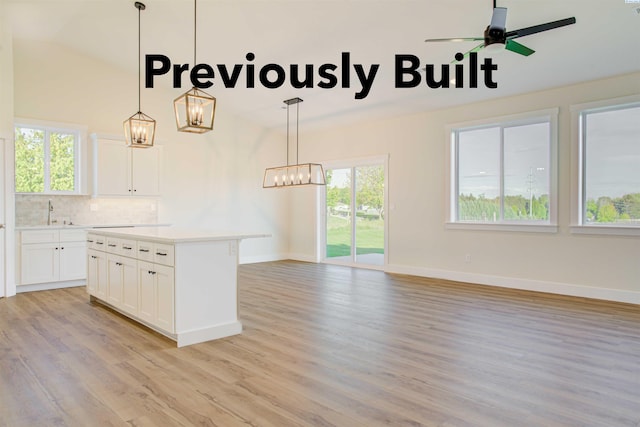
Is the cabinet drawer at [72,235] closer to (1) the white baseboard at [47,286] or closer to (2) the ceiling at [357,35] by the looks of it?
(1) the white baseboard at [47,286]

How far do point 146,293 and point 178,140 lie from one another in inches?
185

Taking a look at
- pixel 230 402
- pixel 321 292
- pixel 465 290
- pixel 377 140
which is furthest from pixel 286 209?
pixel 230 402

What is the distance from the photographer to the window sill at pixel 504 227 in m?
5.81

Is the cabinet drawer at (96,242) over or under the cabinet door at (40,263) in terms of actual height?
over

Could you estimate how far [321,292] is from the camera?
5785mm

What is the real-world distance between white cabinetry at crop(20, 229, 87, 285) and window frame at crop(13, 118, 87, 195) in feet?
2.48

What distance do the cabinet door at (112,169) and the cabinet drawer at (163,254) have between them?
12.2 ft

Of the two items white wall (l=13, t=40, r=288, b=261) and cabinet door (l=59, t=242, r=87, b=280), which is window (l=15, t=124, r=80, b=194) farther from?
cabinet door (l=59, t=242, r=87, b=280)

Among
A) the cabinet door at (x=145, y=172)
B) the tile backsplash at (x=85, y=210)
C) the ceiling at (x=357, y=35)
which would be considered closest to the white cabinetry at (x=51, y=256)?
the tile backsplash at (x=85, y=210)

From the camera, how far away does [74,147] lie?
672 cm

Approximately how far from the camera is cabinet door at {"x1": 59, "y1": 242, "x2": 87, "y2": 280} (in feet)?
20.4

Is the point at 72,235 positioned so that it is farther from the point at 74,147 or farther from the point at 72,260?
the point at 74,147

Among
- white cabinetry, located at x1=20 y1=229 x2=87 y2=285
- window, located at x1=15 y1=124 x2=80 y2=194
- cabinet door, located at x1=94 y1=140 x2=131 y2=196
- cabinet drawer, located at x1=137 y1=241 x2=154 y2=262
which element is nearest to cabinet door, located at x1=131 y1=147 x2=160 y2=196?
cabinet door, located at x1=94 y1=140 x2=131 y2=196

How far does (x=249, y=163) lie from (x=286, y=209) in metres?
1.44
